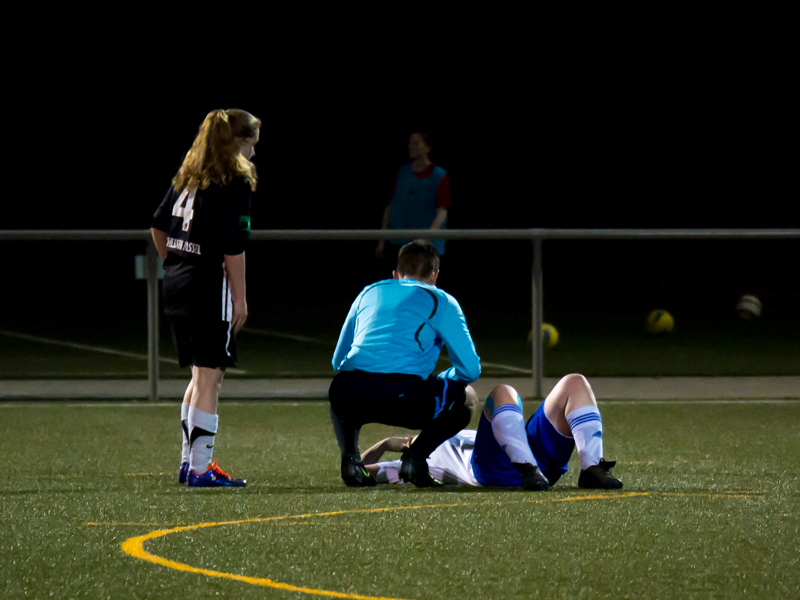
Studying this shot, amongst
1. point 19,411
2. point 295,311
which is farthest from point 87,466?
point 295,311

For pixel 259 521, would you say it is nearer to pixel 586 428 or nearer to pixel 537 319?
Result: pixel 586 428

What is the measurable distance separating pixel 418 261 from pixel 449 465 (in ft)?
3.14

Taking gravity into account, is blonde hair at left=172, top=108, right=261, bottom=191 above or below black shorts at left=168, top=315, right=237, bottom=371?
above

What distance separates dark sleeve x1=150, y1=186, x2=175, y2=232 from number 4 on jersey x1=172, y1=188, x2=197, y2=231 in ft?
0.25

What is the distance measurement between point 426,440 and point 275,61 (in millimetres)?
22667

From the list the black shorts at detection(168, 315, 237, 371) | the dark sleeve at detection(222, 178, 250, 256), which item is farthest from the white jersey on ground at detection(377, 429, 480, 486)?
the dark sleeve at detection(222, 178, 250, 256)

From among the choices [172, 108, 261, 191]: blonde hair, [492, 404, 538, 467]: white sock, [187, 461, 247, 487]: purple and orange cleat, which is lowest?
[187, 461, 247, 487]: purple and orange cleat

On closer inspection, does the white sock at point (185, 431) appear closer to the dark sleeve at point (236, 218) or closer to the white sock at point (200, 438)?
the white sock at point (200, 438)

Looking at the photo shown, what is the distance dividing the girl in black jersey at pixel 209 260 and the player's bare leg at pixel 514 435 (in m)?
1.25

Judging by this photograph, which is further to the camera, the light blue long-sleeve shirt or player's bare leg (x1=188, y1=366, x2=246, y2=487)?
player's bare leg (x1=188, y1=366, x2=246, y2=487)

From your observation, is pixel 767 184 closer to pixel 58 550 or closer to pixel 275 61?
pixel 275 61

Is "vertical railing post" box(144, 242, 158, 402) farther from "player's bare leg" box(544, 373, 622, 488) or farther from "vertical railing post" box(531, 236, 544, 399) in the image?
"player's bare leg" box(544, 373, 622, 488)

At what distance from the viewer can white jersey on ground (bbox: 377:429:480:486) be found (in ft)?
20.6

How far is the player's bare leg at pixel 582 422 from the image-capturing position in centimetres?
586
